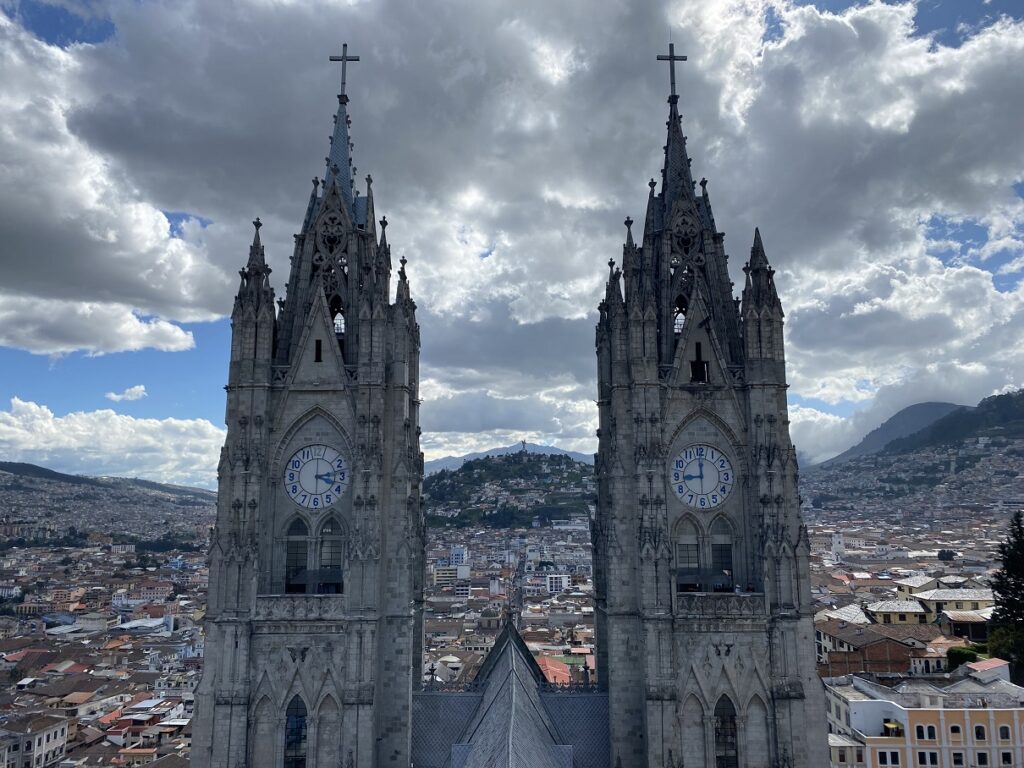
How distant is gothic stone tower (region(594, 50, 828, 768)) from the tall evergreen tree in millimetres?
50195

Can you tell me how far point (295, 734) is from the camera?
2945cm

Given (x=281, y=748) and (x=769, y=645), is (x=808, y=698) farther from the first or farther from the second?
(x=281, y=748)

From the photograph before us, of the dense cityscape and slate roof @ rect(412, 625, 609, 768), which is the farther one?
the dense cityscape

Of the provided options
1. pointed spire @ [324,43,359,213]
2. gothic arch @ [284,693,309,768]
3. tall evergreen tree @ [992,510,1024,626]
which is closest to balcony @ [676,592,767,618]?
gothic arch @ [284,693,309,768]

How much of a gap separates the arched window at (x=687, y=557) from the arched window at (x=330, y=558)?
41.0 feet

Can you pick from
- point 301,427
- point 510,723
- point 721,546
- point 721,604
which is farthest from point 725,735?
point 301,427

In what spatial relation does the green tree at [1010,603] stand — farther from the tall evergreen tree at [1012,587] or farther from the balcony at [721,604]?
the balcony at [721,604]

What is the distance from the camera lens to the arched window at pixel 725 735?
29547 millimetres

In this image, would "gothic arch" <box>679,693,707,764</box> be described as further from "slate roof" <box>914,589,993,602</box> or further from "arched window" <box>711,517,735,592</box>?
"slate roof" <box>914,589,993,602</box>

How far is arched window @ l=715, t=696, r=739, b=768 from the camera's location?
29.5 meters

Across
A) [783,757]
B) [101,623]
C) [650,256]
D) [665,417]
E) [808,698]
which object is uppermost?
[650,256]

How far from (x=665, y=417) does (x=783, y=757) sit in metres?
12.5

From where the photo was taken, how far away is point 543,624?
5148 inches

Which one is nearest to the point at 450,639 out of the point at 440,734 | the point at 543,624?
the point at 543,624
